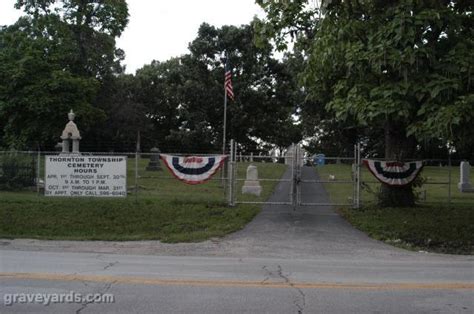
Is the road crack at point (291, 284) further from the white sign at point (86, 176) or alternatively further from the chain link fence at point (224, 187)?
the white sign at point (86, 176)

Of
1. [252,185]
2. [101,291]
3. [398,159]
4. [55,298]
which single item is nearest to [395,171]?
[398,159]

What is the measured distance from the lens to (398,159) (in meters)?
18.1

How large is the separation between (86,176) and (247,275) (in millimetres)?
10766

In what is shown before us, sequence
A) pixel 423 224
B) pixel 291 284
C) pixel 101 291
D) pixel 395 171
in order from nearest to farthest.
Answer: pixel 101 291
pixel 291 284
pixel 423 224
pixel 395 171

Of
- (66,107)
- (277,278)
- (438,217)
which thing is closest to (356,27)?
(438,217)

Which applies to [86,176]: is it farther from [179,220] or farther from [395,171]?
[395,171]

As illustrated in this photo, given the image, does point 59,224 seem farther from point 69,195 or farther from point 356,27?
point 356,27

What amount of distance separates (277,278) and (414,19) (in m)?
8.33

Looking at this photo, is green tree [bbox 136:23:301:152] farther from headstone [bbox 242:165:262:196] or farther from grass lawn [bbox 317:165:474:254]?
grass lawn [bbox 317:165:474:254]

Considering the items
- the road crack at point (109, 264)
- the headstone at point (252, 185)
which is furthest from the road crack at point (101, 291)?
the headstone at point (252, 185)

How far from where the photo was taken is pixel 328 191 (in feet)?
84.9

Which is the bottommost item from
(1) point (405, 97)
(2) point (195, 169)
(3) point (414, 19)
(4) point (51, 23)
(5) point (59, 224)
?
(5) point (59, 224)

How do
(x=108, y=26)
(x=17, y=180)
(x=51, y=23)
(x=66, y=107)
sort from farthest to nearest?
(x=108, y=26) < (x=51, y=23) < (x=66, y=107) < (x=17, y=180)

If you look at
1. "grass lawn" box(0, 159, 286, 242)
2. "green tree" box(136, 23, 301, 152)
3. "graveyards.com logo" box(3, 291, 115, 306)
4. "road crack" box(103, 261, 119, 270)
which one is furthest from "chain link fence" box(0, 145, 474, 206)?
"graveyards.com logo" box(3, 291, 115, 306)
